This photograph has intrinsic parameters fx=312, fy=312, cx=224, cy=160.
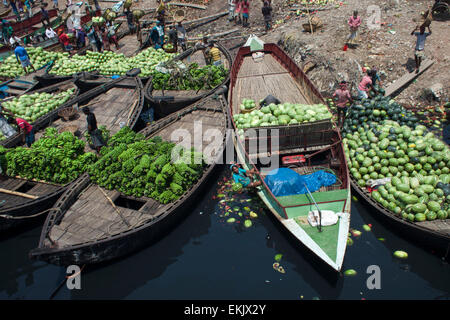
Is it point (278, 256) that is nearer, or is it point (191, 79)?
point (278, 256)

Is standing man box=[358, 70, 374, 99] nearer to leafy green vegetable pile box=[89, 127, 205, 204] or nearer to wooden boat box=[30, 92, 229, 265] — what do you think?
wooden boat box=[30, 92, 229, 265]

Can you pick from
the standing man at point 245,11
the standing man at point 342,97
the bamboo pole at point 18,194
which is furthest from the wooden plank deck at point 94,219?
the standing man at point 245,11

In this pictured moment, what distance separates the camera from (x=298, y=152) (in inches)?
481

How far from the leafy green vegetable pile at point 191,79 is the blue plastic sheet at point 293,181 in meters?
7.79

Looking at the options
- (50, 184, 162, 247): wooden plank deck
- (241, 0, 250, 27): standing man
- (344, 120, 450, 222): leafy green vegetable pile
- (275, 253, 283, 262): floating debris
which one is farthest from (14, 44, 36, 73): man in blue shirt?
(344, 120, 450, 222): leafy green vegetable pile

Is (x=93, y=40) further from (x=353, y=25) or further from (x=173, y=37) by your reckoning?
(x=353, y=25)

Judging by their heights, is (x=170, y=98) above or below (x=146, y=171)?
above

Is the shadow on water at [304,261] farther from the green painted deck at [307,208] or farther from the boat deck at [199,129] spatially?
the boat deck at [199,129]

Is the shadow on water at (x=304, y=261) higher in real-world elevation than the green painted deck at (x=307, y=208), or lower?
lower

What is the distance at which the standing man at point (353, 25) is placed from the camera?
18.0 metres

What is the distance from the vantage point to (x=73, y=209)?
35.2ft

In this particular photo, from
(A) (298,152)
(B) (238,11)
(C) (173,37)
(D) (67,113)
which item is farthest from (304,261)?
(B) (238,11)

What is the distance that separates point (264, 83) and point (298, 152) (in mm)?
5956

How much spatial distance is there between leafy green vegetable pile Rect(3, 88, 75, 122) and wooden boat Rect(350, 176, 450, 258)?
15600 mm
